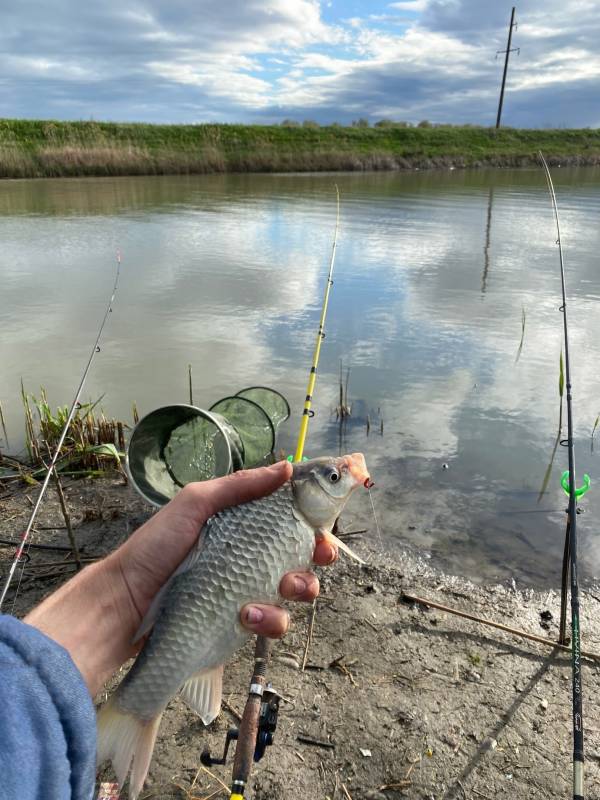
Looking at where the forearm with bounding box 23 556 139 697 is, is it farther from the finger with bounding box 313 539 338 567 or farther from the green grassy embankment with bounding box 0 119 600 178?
the green grassy embankment with bounding box 0 119 600 178

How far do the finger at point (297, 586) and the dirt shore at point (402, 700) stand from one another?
1060 millimetres

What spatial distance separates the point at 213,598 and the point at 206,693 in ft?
1.18

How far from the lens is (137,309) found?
9.50m

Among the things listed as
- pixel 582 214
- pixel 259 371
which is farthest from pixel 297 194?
pixel 259 371

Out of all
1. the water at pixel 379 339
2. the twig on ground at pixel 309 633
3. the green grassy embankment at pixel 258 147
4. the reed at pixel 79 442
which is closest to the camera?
the twig on ground at pixel 309 633

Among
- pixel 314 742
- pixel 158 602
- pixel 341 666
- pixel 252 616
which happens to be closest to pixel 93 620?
pixel 158 602

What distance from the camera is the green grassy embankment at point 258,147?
28078mm

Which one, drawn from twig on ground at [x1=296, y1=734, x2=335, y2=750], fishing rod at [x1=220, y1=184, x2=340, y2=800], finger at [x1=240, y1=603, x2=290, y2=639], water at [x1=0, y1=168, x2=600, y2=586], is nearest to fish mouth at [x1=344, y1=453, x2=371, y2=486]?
finger at [x1=240, y1=603, x2=290, y2=639]

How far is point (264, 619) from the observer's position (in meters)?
1.98

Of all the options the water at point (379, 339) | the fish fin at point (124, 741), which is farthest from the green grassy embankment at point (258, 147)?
the fish fin at point (124, 741)

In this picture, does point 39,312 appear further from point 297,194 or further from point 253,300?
point 297,194

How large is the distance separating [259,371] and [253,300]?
317 centimetres

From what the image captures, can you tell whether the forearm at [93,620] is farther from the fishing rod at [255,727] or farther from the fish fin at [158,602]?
the fishing rod at [255,727]

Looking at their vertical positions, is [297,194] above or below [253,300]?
above
